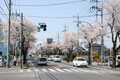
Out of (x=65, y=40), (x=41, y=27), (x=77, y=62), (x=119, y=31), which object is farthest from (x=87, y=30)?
(x=65, y=40)

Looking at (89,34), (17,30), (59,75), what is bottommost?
(59,75)

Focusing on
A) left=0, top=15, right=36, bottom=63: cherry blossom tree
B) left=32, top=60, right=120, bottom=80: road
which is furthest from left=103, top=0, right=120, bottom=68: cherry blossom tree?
left=0, top=15, right=36, bottom=63: cherry blossom tree

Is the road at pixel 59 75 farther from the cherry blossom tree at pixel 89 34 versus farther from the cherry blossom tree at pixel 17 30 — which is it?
the cherry blossom tree at pixel 89 34

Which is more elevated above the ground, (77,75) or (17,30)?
(17,30)

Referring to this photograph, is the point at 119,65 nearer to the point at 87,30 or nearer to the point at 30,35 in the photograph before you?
the point at 87,30

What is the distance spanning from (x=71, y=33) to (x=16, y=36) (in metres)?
34.4

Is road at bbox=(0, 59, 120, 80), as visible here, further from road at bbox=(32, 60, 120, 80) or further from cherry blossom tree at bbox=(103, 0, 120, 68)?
cherry blossom tree at bbox=(103, 0, 120, 68)

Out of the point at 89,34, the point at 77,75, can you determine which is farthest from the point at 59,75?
the point at 89,34

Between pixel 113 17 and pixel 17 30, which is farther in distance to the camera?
pixel 17 30

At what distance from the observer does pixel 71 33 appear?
70562mm

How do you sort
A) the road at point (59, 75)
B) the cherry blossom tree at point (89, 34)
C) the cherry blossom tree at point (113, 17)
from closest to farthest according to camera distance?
the road at point (59, 75) < the cherry blossom tree at point (113, 17) < the cherry blossom tree at point (89, 34)

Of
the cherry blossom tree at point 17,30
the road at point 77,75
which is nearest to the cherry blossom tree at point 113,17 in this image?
the road at point 77,75

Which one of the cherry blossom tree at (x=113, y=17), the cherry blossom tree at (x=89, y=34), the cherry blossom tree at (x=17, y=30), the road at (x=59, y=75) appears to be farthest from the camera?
the cherry blossom tree at (x=89, y=34)

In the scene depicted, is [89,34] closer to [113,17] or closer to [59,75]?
[113,17]
